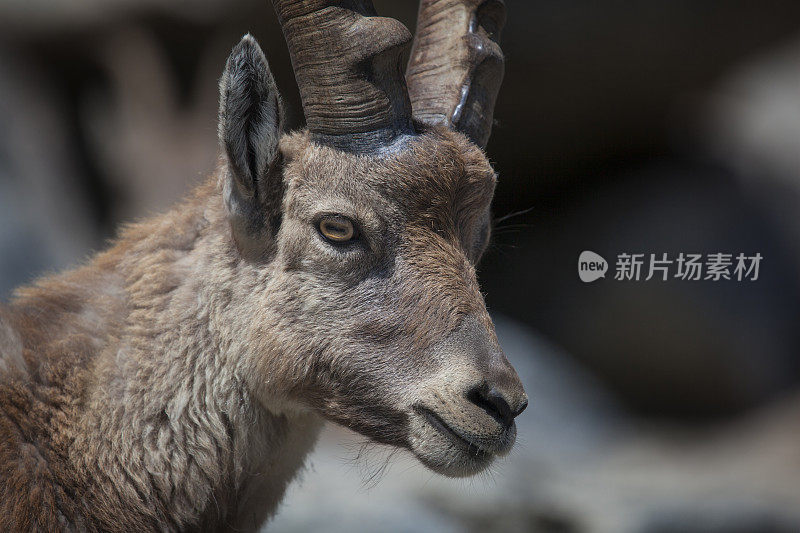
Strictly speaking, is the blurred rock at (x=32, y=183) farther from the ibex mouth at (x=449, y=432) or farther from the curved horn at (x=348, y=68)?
the ibex mouth at (x=449, y=432)

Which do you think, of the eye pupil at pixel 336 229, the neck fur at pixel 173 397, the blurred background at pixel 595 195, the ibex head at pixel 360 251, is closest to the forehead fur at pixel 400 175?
the ibex head at pixel 360 251

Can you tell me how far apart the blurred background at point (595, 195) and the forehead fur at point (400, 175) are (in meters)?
4.25

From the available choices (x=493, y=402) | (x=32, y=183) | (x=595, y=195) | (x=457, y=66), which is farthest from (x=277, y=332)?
(x=595, y=195)

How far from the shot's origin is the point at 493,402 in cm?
294

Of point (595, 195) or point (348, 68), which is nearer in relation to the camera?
point (348, 68)

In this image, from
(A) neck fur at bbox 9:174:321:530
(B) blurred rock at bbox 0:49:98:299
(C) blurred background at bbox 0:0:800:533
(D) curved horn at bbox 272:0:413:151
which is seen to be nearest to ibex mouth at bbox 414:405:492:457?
(A) neck fur at bbox 9:174:321:530

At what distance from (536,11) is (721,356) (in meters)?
4.17

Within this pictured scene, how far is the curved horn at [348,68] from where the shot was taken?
3.18 m

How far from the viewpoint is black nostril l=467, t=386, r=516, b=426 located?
9.59ft

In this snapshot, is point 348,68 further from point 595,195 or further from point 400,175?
point 595,195

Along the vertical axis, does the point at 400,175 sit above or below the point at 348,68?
below

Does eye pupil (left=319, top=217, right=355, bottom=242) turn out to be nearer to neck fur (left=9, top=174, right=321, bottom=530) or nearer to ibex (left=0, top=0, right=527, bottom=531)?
ibex (left=0, top=0, right=527, bottom=531)

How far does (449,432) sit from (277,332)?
0.76 m

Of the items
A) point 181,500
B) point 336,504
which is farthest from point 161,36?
point 181,500
